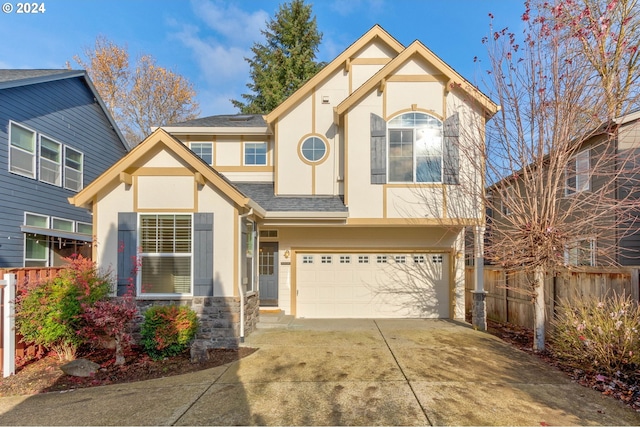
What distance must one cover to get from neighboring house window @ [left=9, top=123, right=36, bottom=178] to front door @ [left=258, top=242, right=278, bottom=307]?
7.15 metres

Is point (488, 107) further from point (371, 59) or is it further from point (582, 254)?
point (582, 254)

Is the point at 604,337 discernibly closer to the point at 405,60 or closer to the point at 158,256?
the point at 405,60

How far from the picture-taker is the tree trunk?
21.8ft

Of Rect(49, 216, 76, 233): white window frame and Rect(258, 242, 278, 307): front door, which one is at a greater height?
Rect(49, 216, 76, 233): white window frame

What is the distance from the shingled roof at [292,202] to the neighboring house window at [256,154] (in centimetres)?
106

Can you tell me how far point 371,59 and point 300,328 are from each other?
25.6 feet

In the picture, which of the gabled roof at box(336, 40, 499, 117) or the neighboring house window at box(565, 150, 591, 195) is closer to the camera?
the neighboring house window at box(565, 150, 591, 195)

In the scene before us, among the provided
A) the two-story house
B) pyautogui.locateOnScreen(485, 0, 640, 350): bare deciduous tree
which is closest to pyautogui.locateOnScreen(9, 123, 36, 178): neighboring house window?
the two-story house

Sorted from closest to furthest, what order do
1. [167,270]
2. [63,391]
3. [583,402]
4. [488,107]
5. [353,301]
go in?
[583,402]
[63,391]
[167,270]
[488,107]
[353,301]

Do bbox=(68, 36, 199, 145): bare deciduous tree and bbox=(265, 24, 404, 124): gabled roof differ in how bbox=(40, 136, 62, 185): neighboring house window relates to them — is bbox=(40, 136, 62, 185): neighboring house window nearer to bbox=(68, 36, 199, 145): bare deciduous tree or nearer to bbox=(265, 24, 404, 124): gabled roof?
bbox=(265, 24, 404, 124): gabled roof

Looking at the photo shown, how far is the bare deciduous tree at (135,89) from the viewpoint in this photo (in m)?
18.9

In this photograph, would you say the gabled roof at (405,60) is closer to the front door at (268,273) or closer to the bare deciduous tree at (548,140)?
the bare deciduous tree at (548,140)

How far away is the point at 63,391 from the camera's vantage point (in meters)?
4.96

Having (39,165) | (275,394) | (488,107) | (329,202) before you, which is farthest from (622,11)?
(39,165)
